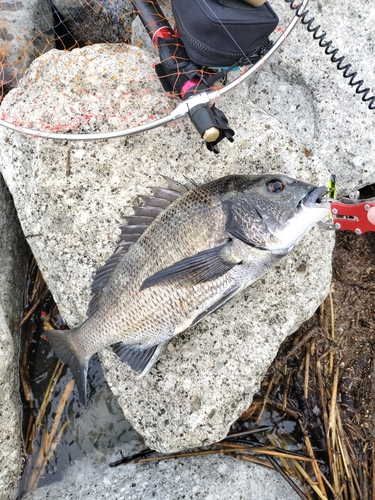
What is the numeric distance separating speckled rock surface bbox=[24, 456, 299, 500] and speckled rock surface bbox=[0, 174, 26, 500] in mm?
330

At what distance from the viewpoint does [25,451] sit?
151 inches

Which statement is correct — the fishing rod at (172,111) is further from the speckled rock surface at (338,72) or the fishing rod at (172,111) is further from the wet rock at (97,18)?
the wet rock at (97,18)

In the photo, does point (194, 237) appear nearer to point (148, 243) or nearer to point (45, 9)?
point (148, 243)

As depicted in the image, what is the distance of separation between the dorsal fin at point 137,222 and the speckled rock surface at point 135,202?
0.82 feet

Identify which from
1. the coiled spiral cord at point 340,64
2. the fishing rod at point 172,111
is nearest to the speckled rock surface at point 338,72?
the coiled spiral cord at point 340,64

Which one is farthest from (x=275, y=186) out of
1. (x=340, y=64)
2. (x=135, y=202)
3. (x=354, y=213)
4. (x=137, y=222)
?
(x=340, y=64)

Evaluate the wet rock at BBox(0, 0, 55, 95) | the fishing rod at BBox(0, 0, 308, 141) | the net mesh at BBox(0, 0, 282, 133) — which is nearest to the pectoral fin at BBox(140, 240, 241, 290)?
the fishing rod at BBox(0, 0, 308, 141)

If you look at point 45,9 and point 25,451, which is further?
point 45,9

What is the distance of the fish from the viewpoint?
9.20 ft

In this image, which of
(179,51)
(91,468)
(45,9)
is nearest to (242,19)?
(179,51)

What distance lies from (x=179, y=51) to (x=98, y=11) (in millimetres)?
1474

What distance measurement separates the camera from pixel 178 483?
3.41 meters

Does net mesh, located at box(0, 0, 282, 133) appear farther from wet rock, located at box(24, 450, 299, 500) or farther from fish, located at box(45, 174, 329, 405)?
wet rock, located at box(24, 450, 299, 500)

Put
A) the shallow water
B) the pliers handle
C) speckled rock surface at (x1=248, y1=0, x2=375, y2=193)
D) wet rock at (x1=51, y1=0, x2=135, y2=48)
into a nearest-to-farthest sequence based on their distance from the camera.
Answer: the pliers handle, speckled rock surface at (x1=248, y1=0, x2=375, y2=193), the shallow water, wet rock at (x1=51, y1=0, x2=135, y2=48)
